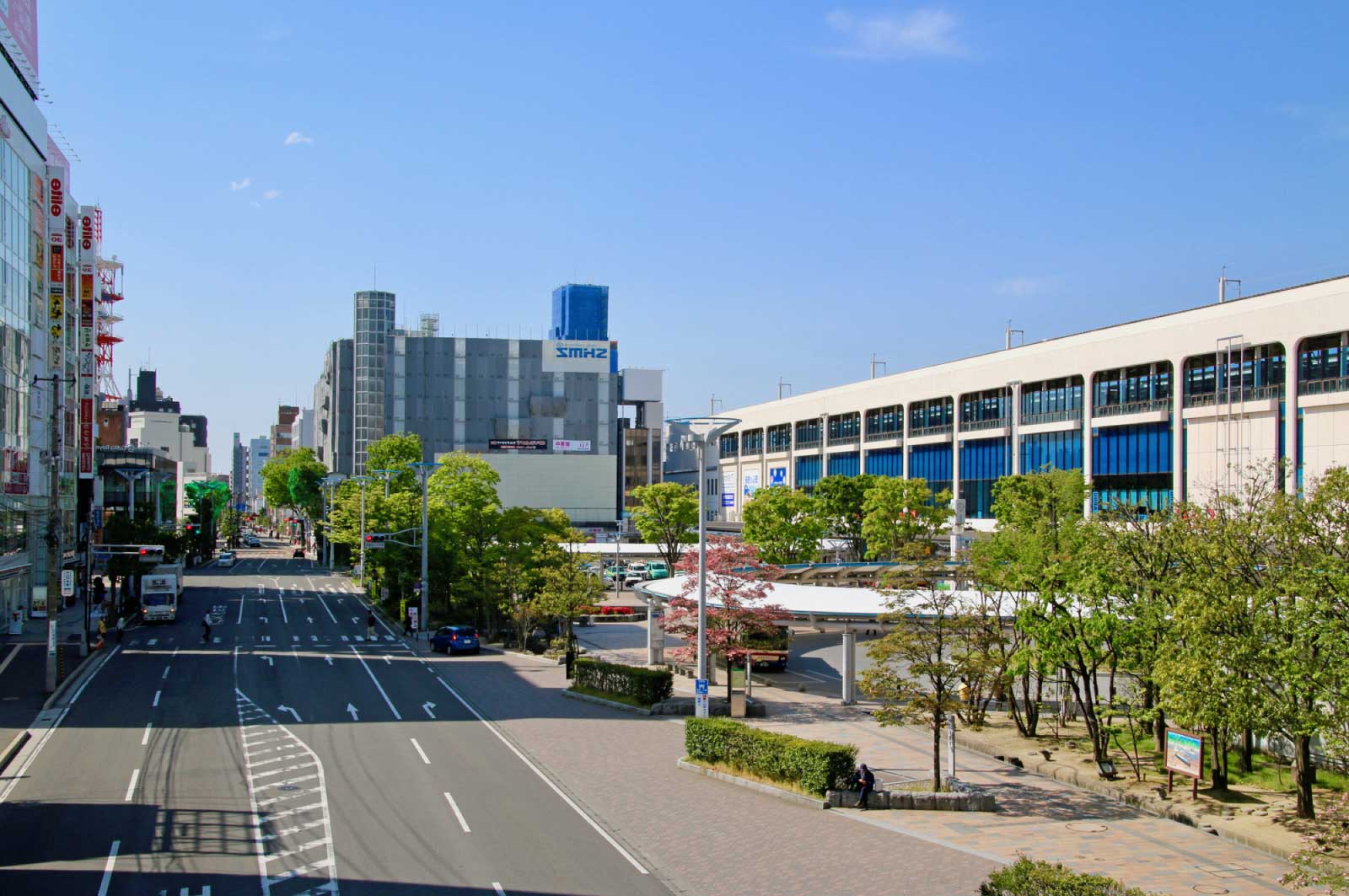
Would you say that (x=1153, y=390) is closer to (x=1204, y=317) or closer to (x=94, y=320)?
(x=1204, y=317)

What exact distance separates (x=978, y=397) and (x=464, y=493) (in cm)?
4129

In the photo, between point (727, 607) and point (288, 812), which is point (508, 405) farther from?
point (288, 812)

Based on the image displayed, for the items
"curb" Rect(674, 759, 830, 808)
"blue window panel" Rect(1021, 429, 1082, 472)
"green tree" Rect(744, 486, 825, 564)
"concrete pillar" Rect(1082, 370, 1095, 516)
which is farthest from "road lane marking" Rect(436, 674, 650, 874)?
"concrete pillar" Rect(1082, 370, 1095, 516)

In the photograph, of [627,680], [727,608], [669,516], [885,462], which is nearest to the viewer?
[727,608]

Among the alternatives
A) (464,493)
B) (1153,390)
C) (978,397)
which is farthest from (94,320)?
(1153,390)

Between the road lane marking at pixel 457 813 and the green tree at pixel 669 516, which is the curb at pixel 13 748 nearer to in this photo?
the road lane marking at pixel 457 813

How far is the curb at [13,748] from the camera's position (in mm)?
28536

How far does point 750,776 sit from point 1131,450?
50230 millimetres

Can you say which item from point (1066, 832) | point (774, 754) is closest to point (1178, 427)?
point (1066, 832)

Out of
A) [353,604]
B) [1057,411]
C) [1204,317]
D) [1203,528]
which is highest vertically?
[1204,317]

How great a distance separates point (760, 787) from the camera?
86.7 feet

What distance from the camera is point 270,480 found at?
541 feet

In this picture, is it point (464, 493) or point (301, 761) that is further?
point (464, 493)

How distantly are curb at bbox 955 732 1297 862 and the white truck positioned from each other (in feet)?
164
